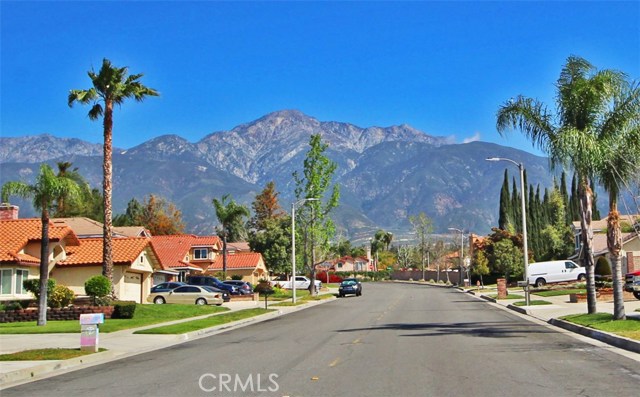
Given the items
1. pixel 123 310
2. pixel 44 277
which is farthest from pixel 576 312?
pixel 44 277

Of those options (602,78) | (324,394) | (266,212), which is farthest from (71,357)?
(266,212)

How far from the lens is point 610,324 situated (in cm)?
2228

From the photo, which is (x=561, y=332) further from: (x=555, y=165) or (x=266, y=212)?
(x=266, y=212)

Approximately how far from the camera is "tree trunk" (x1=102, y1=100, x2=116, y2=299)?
37.7 metres

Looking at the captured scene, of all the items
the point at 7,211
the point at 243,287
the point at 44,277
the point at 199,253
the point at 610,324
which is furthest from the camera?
the point at 199,253

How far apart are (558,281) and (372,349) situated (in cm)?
4525

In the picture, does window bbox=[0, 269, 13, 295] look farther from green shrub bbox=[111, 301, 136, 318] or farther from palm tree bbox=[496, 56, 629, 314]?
palm tree bbox=[496, 56, 629, 314]

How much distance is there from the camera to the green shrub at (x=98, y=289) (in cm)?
3528

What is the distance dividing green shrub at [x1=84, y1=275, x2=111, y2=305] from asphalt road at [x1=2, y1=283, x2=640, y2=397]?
42.7 feet

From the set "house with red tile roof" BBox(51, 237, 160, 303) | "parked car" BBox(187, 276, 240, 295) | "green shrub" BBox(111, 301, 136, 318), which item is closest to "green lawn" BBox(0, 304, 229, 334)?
"green shrub" BBox(111, 301, 136, 318)

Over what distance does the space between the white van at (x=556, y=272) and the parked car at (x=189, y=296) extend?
87.5 ft

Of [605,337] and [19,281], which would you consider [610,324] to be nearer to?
[605,337]

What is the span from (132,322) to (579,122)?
19.5m

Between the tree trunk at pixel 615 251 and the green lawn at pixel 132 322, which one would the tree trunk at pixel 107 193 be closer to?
the green lawn at pixel 132 322
